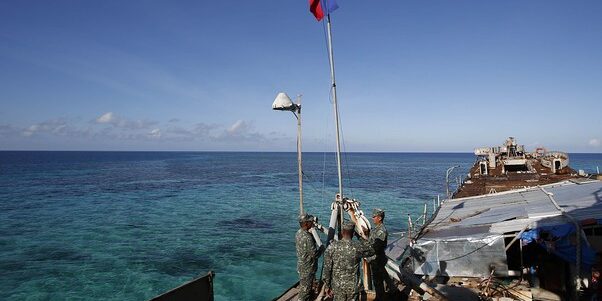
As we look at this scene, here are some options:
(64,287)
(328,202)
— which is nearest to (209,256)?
(64,287)

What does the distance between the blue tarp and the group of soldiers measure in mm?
3962

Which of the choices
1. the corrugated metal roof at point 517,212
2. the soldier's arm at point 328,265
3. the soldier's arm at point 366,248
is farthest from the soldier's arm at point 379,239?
the corrugated metal roof at point 517,212

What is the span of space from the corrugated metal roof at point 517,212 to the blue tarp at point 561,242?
372mm

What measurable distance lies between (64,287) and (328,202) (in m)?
31.2

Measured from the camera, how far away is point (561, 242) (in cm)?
861

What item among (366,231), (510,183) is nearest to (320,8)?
(366,231)

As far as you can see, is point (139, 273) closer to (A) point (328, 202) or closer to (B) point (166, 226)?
(B) point (166, 226)

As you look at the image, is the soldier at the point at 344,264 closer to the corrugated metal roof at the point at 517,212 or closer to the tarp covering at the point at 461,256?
the tarp covering at the point at 461,256

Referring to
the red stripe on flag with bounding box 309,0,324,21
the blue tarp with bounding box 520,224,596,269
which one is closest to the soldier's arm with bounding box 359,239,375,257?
the blue tarp with bounding box 520,224,596,269

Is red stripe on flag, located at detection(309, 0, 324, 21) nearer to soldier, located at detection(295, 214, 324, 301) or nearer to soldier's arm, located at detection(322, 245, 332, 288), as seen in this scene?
soldier, located at detection(295, 214, 324, 301)

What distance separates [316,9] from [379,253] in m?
6.44

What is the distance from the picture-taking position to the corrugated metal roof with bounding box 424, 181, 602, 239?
9.92 m

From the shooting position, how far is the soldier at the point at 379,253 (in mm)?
7645

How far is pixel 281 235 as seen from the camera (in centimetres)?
2647
